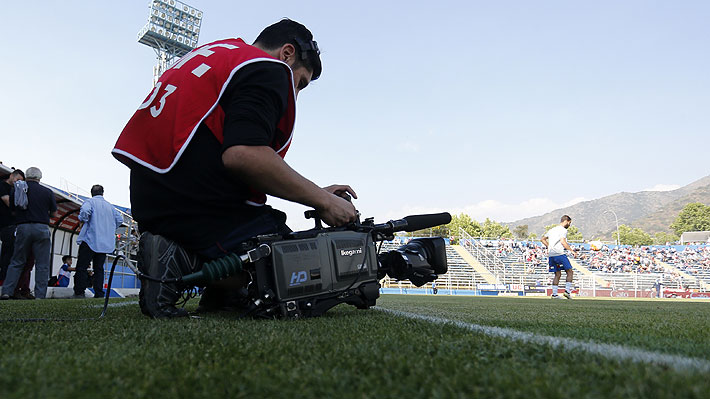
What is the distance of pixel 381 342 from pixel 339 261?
0.89m

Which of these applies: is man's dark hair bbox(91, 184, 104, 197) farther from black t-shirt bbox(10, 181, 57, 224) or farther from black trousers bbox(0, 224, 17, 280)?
black trousers bbox(0, 224, 17, 280)

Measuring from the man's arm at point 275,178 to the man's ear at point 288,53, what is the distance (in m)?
0.81

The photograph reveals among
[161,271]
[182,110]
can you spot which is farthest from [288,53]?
[161,271]

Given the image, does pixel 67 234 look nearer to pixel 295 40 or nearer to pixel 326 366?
pixel 295 40

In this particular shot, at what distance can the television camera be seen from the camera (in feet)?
6.88

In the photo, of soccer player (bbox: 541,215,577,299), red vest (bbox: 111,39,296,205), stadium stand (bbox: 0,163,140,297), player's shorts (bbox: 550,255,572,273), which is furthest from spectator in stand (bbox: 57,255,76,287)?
player's shorts (bbox: 550,255,572,273)

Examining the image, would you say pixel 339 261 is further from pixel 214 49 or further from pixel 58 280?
pixel 58 280

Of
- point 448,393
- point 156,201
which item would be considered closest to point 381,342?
point 448,393

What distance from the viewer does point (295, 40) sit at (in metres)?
2.61

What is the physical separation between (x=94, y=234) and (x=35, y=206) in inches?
39.5

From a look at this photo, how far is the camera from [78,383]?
34.2 inches

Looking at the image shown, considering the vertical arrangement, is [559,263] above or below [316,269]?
below

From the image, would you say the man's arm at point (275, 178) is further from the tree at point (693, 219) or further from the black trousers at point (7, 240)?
the tree at point (693, 219)

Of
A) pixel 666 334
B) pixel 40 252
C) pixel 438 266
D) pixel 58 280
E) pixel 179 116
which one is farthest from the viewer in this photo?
pixel 58 280
